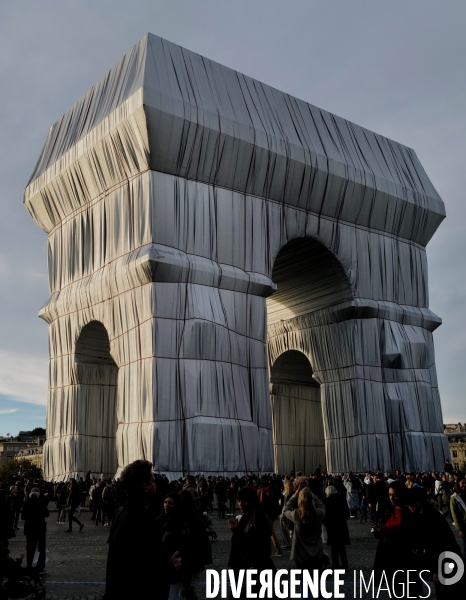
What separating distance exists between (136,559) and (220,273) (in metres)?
23.9

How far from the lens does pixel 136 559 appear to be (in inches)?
162

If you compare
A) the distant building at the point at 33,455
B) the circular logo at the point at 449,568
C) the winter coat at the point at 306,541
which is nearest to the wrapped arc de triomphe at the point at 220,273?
the winter coat at the point at 306,541

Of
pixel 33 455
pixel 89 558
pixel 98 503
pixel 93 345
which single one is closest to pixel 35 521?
pixel 89 558

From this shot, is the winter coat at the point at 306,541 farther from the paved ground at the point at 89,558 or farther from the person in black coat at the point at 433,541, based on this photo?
the paved ground at the point at 89,558

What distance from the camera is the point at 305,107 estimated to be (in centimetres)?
3378

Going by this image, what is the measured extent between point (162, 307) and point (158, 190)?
172 inches

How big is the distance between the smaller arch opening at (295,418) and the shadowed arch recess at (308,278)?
12.2 feet

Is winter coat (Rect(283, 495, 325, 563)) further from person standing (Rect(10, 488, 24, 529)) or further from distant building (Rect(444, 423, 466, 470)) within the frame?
distant building (Rect(444, 423, 466, 470))

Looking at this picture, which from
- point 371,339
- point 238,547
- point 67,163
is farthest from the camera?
point 371,339

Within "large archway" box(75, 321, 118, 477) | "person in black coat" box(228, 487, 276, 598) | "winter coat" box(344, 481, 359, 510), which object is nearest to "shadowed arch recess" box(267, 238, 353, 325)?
"large archway" box(75, 321, 118, 477)

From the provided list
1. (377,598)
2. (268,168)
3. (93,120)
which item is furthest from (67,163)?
(377,598)

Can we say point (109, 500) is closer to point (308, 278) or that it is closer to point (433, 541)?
point (433, 541)

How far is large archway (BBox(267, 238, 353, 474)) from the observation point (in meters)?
34.4

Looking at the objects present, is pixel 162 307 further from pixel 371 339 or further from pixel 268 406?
pixel 371 339
